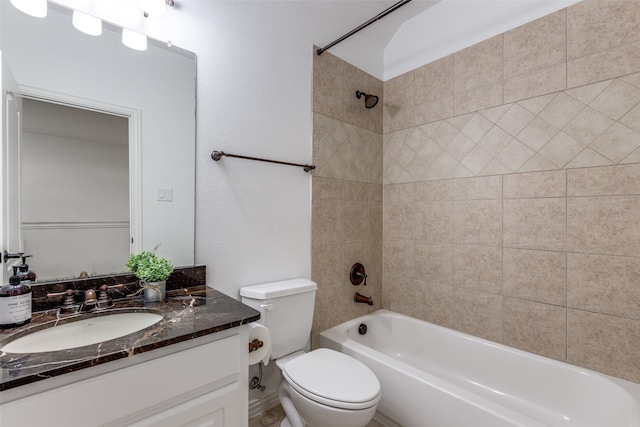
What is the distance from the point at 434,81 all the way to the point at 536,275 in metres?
1.44

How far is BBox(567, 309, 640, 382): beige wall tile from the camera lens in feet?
4.65

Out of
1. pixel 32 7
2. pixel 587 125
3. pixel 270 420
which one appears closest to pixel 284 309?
pixel 270 420

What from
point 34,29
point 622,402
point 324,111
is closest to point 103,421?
point 34,29

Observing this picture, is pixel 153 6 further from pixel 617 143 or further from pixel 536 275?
pixel 536 275

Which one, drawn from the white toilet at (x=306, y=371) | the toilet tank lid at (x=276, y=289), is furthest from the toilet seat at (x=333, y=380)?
the toilet tank lid at (x=276, y=289)

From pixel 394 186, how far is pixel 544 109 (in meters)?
1.05

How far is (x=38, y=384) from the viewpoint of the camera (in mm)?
693

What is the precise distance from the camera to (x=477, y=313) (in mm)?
1926

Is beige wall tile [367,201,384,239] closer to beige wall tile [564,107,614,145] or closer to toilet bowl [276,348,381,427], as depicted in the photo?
Result: toilet bowl [276,348,381,427]

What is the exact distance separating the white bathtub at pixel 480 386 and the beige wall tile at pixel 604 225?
0.63 meters

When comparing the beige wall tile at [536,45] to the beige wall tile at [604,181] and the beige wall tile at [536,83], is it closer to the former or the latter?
the beige wall tile at [536,83]

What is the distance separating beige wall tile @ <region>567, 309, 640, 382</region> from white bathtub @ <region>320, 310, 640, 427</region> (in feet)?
0.18

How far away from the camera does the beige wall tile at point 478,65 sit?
6.09ft

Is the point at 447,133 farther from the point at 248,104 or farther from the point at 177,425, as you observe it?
the point at 177,425
